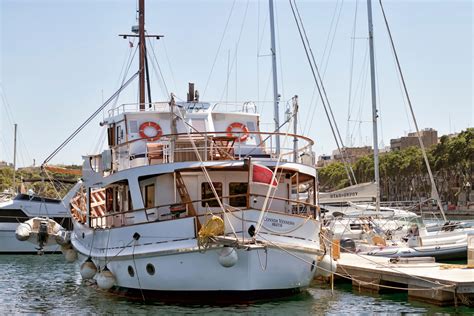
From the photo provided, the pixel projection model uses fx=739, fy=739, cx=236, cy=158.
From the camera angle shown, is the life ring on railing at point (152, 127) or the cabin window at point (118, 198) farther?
the life ring on railing at point (152, 127)

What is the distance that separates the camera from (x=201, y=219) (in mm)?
19438

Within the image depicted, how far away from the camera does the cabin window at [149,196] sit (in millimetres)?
20703

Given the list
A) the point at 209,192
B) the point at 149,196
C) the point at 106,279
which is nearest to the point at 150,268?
the point at 106,279

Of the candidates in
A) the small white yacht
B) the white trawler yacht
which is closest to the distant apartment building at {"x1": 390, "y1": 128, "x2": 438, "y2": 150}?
the small white yacht

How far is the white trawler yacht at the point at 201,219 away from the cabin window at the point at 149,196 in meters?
0.03

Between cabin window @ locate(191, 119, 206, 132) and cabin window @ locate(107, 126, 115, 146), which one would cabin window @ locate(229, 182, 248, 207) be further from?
cabin window @ locate(107, 126, 115, 146)

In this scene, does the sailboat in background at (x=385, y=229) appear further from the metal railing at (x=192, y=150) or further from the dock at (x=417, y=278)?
the metal railing at (x=192, y=150)

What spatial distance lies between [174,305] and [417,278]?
6733 millimetres

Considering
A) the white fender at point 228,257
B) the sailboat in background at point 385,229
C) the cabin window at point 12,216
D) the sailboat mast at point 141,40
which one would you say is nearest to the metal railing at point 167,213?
the white fender at point 228,257

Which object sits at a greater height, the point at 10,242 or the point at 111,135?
the point at 111,135

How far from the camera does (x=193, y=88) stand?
26281mm

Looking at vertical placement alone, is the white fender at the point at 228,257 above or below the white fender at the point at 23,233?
above

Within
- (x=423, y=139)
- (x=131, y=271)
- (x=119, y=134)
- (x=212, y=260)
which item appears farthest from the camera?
(x=423, y=139)

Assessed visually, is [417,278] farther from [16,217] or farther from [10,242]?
[10,242]
